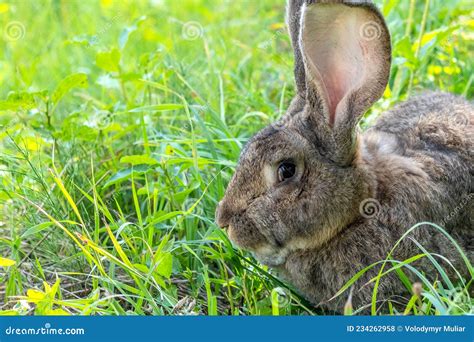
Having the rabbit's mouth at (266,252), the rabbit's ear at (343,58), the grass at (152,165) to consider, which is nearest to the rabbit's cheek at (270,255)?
the rabbit's mouth at (266,252)

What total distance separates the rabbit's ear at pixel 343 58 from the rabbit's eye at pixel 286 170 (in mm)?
268

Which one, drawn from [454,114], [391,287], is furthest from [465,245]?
[454,114]

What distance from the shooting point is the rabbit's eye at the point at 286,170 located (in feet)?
14.3

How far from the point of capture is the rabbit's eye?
435cm

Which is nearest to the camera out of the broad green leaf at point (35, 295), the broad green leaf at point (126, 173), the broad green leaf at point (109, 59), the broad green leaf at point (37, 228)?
the broad green leaf at point (35, 295)

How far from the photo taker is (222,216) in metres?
4.37

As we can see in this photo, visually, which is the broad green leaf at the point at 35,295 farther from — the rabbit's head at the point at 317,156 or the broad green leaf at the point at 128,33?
the broad green leaf at the point at 128,33

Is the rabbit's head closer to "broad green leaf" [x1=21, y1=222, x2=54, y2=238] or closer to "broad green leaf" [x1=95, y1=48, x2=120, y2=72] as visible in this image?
"broad green leaf" [x1=21, y1=222, x2=54, y2=238]

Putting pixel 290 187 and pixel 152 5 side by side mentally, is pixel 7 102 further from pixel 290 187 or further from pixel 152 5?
pixel 152 5

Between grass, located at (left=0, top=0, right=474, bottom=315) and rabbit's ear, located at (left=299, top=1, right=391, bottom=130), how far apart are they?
758mm

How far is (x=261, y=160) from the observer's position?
14.4 ft

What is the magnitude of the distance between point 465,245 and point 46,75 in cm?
376

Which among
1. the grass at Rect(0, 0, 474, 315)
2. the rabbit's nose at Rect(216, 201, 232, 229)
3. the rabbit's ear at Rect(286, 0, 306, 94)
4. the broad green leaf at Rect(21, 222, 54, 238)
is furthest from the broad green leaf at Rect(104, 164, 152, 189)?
the rabbit's ear at Rect(286, 0, 306, 94)

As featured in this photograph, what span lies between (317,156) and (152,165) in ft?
3.62
